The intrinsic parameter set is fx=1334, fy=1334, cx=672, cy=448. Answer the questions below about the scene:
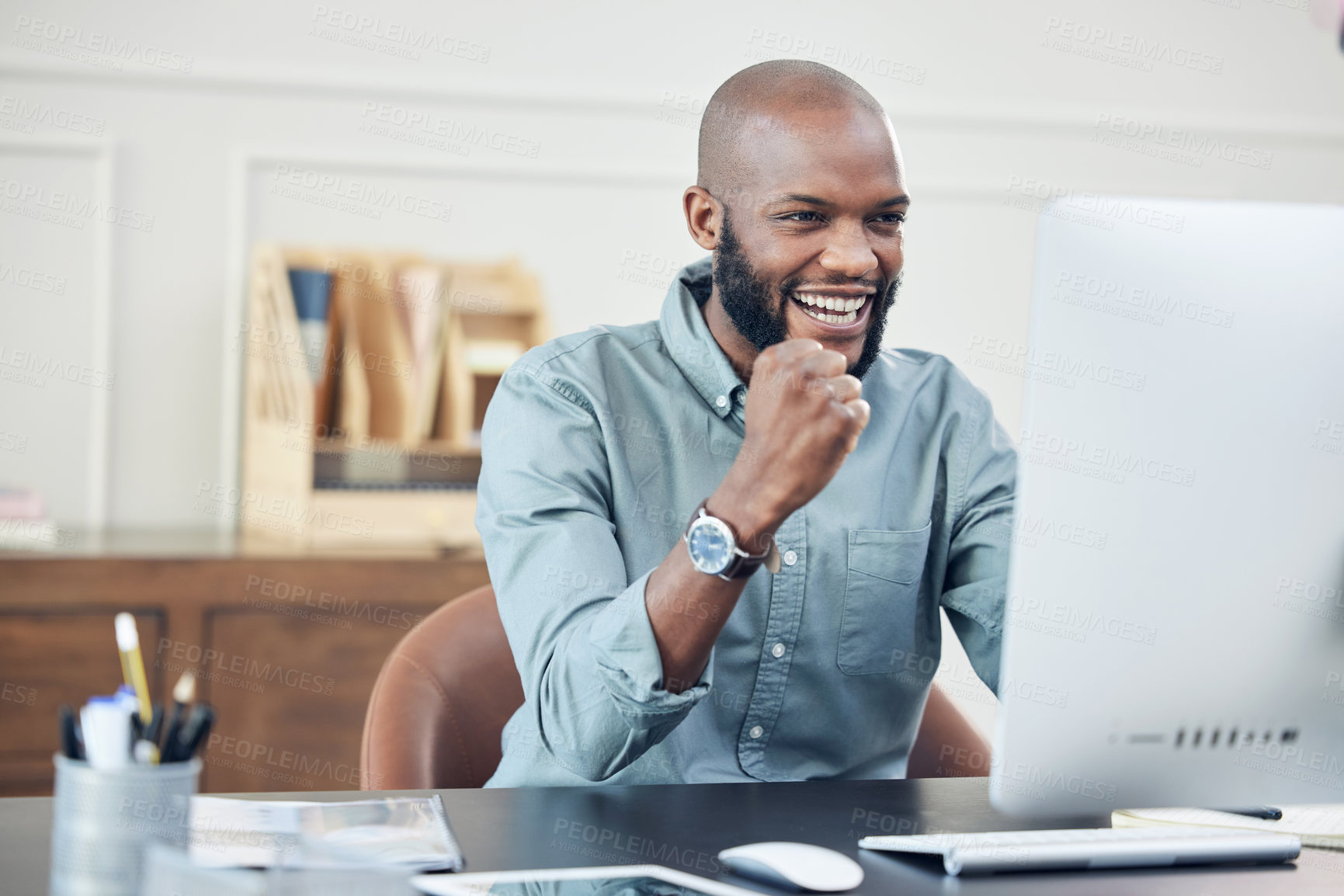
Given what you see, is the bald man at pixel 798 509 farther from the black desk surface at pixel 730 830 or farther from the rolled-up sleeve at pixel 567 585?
the black desk surface at pixel 730 830

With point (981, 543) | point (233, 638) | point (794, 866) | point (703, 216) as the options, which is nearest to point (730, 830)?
point (794, 866)

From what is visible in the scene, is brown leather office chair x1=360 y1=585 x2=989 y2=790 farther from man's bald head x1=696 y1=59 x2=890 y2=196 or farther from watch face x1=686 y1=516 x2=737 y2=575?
man's bald head x1=696 y1=59 x2=890 y2=196

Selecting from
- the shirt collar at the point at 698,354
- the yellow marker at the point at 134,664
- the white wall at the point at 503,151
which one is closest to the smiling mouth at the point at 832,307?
the shirt collar at the point at 698,354

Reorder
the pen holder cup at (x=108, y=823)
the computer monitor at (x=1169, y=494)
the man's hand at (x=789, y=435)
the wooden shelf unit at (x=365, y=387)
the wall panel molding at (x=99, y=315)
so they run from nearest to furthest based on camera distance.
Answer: the pen holder cup at (x=108, y=823) → the computer monitor at (x=1169, y=494) → the man's hand at (x=789, y=435) → the wooden shelf unit at (x=365, y=387) → the wall panel molding at (x=99, y=315)

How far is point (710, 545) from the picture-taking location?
1056mm

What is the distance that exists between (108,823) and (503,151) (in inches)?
93.3

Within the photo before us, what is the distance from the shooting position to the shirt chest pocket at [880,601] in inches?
54.7

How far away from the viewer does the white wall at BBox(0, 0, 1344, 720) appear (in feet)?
8.82

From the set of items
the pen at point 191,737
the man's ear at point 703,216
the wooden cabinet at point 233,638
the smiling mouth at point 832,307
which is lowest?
the wooden cabinet at point 233,638

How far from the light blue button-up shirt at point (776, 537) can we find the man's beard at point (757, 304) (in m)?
0.04

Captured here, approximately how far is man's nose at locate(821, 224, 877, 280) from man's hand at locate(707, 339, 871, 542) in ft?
1.02

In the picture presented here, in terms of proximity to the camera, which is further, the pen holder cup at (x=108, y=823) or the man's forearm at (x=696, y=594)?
the man's forearm at (x=696, y=594)

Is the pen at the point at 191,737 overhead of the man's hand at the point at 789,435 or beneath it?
beneath

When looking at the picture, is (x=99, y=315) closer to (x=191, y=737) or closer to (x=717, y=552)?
(x=717, y=552)
